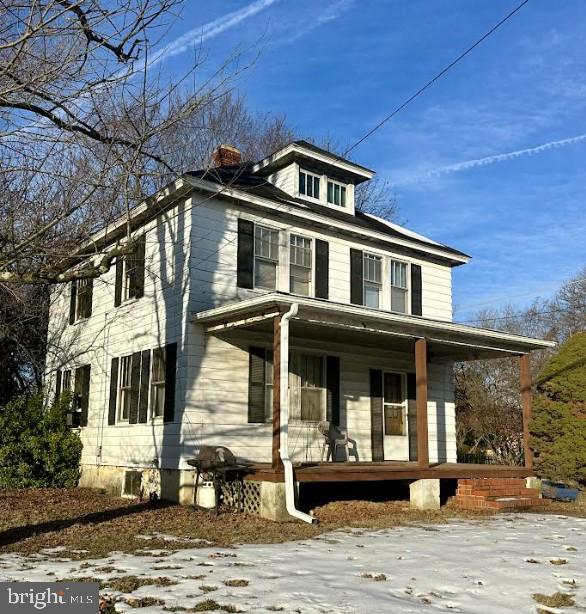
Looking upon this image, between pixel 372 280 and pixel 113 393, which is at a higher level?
pixel 372 280

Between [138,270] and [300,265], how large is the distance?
11.4ft

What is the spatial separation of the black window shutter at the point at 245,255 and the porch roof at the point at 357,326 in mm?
1064

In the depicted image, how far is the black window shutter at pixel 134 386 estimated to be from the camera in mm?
13469

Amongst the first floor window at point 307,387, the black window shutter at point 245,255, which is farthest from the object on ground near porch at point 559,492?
the black window shutter at point 245,255

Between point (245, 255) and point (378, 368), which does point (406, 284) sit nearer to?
point (378, 368)

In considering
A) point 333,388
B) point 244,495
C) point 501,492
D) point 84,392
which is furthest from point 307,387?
point 84,392

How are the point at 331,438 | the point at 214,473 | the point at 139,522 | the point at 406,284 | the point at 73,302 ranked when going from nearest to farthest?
the point at 139,522 → the point at 214,473 → the point at 331,438 → the point at 406,284 → the point at 73,302

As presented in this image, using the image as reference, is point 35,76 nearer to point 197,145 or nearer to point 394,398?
point 394,398

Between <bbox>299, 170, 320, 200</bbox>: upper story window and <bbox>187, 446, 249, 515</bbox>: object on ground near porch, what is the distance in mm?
6653

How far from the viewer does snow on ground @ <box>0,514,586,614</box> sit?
5.43 m

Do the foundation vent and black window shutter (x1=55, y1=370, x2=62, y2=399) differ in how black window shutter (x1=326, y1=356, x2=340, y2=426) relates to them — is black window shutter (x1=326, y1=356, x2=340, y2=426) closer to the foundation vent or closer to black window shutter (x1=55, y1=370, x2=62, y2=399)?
the foundation vent

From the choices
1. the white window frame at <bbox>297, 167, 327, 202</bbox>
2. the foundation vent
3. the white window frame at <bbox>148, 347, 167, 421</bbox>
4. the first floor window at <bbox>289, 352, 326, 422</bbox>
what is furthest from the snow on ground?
the white window frame at <bbox>297, 167, 327, 202</bbox>

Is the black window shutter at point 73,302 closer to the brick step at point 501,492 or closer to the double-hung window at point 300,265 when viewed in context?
the double-hung window at point 300,265

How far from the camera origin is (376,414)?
1478 cm
